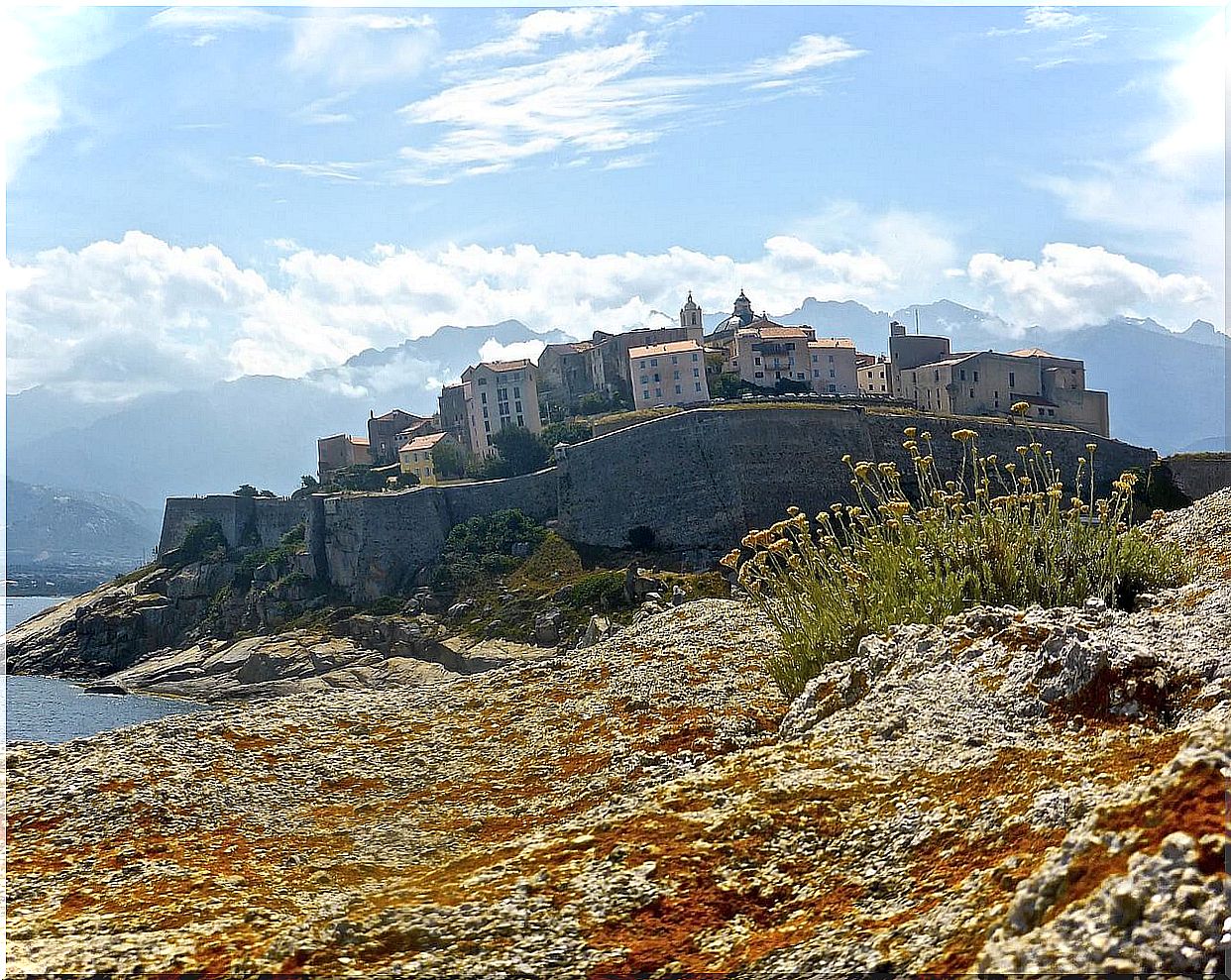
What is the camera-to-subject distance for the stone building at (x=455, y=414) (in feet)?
257

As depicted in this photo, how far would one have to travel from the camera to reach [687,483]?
185ft

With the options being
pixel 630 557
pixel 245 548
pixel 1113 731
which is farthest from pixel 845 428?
pixel 1113 731

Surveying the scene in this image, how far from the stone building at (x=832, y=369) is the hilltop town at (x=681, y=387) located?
7 cm

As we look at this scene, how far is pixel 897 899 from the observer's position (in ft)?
11.6

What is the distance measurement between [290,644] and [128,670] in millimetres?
12666

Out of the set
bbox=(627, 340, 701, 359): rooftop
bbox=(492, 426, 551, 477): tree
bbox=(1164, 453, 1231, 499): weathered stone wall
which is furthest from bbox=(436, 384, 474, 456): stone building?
bbox=(1164, 453, 1231, 499): weathered stone wall

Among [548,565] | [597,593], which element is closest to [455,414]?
[548,565]

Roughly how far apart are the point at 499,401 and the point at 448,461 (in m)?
5.56

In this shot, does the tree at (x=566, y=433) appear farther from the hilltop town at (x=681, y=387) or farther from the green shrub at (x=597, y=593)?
the green shrub at (x=597, y=593)

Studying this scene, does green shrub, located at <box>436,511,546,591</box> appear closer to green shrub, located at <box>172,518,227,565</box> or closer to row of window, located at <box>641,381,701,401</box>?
row of window, located at <box>641,381,701,401</box>

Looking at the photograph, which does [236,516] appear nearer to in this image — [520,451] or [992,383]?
[520,451]

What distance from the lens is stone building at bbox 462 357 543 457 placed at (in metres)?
74.2

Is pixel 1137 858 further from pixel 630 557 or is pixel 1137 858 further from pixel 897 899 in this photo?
pixel 630 557

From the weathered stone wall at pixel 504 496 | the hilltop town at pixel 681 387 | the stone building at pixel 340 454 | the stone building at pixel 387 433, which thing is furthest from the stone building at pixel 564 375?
the weathered stone wall at pixel 504 496
